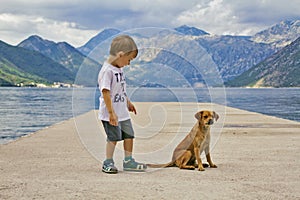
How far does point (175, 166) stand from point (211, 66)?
2.19m

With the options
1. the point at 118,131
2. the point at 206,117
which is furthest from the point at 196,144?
the point at 118,131

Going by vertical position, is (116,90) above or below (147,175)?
above

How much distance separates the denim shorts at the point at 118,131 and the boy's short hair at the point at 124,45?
50.7 inches

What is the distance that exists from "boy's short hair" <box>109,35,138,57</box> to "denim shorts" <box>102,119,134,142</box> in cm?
129

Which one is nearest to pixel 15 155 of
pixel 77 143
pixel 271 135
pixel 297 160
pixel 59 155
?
pixel 59 155

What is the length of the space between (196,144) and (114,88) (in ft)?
6.22

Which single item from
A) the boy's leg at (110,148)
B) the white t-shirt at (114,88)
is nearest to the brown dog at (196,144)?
the boy's leg at (110,148)

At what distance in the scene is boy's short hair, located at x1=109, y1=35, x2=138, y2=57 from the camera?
28.3ft

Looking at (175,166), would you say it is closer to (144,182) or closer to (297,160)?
(144,182)

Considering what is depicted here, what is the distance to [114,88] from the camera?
8.73 meters

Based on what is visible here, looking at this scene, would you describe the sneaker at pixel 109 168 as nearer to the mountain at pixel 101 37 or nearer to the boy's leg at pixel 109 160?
the boy's leg at pixel 109 160

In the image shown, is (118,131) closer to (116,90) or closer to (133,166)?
(116,90)

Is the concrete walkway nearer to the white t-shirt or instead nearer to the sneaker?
the sneaker

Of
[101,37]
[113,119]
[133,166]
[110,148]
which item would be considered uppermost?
[101,37]
